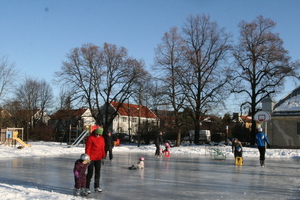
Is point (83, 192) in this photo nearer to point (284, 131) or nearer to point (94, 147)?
point (94, 147)

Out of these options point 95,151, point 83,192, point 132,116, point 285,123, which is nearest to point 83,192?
point 83,192

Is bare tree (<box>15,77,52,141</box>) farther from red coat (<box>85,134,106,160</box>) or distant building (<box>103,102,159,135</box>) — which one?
red coat (<box>85,134,106,160</box>)

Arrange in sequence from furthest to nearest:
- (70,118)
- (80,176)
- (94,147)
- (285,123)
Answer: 1. (70,118)
2. (285,123)
3. (94,147)
4. (80,176)

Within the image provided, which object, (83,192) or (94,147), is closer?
(83,192)

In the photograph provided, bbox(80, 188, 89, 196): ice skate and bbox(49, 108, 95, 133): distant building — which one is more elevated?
bbox(49, 108, 95, 133): distant building

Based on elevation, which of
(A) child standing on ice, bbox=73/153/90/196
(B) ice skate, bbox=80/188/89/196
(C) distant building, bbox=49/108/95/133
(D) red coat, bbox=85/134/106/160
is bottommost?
(B) ice skate, bbox=80/188/89/196

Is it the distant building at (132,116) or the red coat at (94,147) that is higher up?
the distant building at (132,116)

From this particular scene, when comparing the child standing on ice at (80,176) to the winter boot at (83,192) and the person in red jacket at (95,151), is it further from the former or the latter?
the person in red jacket at (95,151)

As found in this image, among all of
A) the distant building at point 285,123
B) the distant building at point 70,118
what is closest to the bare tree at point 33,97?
the distant building at point 70,118

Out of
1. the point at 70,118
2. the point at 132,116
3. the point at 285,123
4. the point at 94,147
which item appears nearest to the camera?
the point at 94,147

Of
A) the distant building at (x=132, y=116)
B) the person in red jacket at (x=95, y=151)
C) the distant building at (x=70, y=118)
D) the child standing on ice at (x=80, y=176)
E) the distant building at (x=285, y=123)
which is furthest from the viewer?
the distant building at (x=70, y=118)

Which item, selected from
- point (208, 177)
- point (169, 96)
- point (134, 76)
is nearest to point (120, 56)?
point (134, 76)

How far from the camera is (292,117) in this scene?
34.1 metres

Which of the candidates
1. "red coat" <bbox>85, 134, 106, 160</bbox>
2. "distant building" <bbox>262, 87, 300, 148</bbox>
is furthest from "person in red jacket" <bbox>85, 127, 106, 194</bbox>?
"distant building" <bbox>262, 87, 300, 148</bbox>
